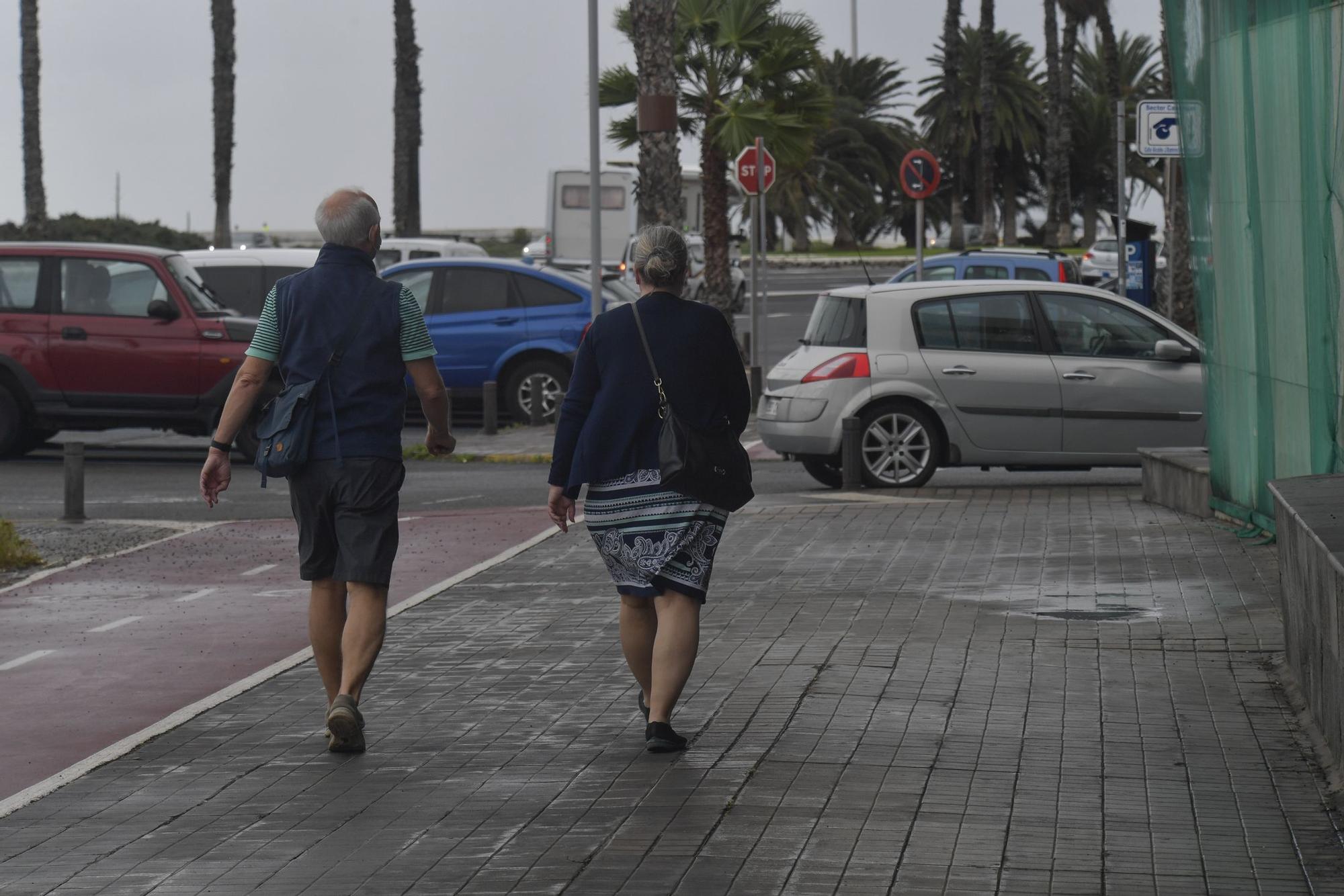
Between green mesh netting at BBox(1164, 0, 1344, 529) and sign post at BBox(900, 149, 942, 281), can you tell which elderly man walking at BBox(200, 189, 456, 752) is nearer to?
green mesh netting at BBox(1164, 0, 1344, 529)

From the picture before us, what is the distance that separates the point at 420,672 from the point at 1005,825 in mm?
3076

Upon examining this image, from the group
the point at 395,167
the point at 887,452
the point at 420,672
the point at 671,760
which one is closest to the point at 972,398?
the point at 887,452

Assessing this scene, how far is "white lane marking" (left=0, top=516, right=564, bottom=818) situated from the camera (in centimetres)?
604

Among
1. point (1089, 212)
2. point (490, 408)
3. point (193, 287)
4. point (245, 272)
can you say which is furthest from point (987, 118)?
point (193, 287)

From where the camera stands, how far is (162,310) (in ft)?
58.5

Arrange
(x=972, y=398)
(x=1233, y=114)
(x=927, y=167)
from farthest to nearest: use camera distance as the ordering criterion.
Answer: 1. (x=927, y=167)
2. (x=972, y=398)
3. (x=1233, y=114)

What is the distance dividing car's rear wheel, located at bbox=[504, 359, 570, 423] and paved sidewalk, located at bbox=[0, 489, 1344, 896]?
10.9 metres

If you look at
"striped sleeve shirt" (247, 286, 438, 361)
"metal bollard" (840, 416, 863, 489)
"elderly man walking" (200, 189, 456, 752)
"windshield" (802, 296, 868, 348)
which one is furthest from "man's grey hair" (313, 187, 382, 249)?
"windshield" (802, 296, 868, 348)

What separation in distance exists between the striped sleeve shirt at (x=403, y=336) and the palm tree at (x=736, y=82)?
22.2m

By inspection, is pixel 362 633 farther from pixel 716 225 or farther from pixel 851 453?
pixel 716 225

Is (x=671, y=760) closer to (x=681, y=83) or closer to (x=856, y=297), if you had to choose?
(x=856, y=297)

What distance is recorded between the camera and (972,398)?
14430 millimetres

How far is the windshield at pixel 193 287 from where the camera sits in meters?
18.0

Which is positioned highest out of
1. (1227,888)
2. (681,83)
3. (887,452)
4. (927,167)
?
(681,83)
